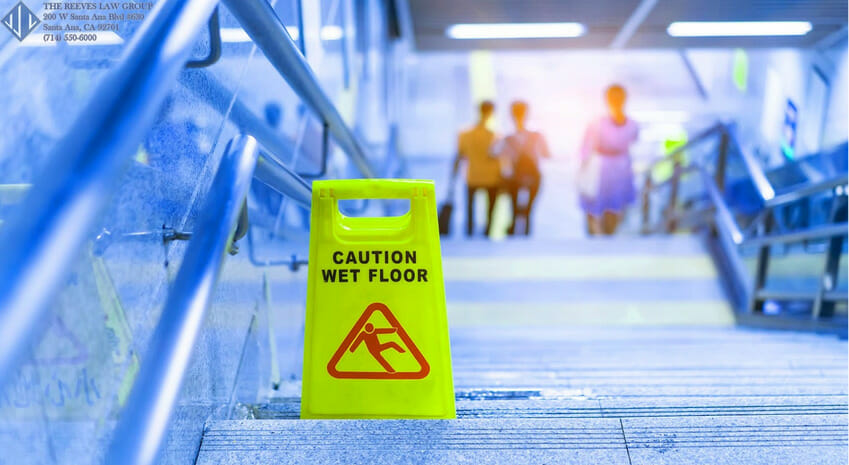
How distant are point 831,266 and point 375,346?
9.98 feet

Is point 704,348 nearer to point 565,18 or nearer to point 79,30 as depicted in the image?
point 79,30

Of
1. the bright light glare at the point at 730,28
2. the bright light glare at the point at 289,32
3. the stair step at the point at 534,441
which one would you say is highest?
the bright light glare at the point at 730,28

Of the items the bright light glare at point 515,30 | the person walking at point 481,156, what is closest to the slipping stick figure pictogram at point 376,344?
the person walking at point 481,156

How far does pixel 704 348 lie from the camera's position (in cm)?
303

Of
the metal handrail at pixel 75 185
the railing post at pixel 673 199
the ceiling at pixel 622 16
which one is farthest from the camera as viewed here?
the railing post at pixel 673 199

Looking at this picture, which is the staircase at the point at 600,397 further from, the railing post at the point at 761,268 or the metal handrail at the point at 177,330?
the metal handrail at the point at 177,330

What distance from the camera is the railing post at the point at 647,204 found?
7.75 meters

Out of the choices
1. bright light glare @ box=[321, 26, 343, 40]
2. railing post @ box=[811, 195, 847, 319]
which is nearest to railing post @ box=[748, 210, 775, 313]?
railing post @ box=[811, 195, 847, 319]

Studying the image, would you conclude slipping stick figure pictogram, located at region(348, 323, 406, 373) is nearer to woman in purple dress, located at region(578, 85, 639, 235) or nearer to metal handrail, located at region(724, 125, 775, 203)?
metal handrail, located at region(724, 125, 775, 203)

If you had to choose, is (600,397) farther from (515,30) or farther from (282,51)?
(515,30)

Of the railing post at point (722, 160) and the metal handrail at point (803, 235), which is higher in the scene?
the railing post at point (722, 160)

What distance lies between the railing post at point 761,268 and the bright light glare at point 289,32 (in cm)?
299

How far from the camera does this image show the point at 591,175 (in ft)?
19.6

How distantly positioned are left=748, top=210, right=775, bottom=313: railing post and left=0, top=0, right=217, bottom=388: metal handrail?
14.1ft
